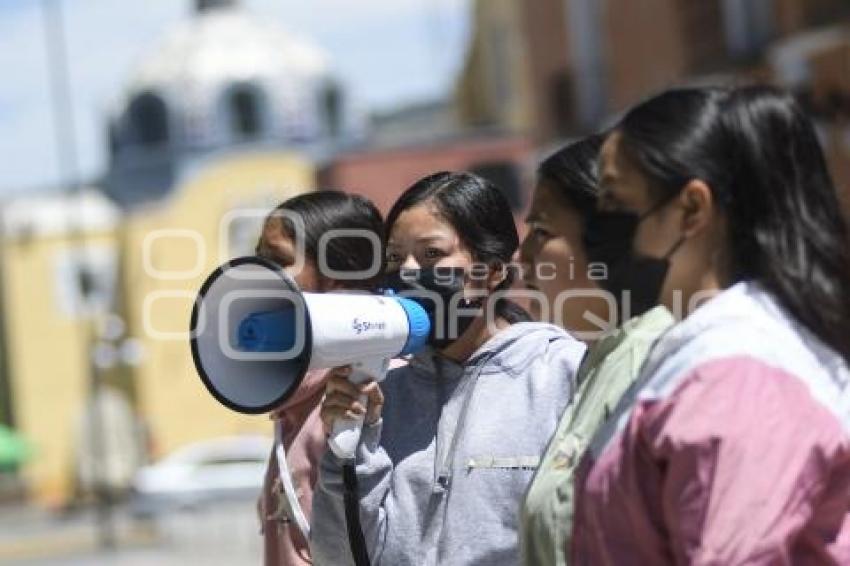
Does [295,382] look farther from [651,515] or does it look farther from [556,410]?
[651,515]

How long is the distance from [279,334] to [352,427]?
22cm

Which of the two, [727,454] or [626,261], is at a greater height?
[626,261]

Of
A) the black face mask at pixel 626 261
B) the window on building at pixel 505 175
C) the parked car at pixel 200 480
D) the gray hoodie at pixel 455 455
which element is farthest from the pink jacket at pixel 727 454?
the parked car at pixel 200 480

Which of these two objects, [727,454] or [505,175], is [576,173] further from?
[505,175]

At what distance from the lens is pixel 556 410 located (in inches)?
144

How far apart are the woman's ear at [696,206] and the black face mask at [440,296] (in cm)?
87

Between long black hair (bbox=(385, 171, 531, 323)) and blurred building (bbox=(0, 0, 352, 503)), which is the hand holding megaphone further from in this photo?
blurred building (bbox=(0, 0, 352, 503))

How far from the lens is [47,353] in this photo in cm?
5041

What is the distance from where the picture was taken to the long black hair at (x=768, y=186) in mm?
2807

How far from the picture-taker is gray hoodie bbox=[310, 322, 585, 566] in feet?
11.8

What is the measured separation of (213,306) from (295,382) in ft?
0.80

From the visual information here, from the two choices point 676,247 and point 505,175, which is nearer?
point 676,247

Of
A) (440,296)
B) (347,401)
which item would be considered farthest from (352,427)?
(440,296)

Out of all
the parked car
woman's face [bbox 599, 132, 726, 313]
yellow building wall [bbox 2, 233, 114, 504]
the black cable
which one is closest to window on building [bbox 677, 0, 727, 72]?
the parked car
